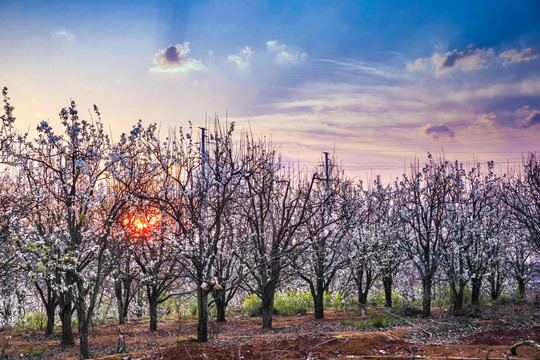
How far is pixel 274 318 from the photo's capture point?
21.2 metres

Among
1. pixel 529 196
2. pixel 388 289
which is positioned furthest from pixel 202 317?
pixel 529 196

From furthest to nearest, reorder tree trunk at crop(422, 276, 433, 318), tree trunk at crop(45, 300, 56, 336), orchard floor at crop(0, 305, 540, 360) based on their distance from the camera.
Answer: tree trunk at crop(422, 276, 433, 318) → tree trunk at crop(45, 300, 56, 336) → orchard floor at crop(0, 305, 540, 360)

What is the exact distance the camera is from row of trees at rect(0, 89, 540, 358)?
43.6 ft

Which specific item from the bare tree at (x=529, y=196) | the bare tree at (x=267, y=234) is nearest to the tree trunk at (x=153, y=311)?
the bare tree at (x=267, y=234)

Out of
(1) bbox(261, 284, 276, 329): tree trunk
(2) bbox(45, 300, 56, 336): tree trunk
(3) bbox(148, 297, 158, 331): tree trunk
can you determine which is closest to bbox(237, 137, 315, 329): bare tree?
(1) bbox(261, 284, 276, 329): tree trunk

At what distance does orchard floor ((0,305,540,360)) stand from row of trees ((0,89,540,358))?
3.40ft

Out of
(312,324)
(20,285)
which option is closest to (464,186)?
(312,324)

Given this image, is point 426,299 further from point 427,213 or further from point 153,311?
point 153,311

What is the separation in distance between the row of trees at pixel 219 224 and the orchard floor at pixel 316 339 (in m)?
1.04

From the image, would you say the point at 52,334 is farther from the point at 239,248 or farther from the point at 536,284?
the point at 536,284

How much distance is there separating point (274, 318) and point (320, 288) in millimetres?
2771

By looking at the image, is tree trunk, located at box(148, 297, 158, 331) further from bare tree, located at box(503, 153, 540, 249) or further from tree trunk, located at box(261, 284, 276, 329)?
bare tree, located at box(503, 153, 540, 249)

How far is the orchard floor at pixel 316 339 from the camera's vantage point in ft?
32.3

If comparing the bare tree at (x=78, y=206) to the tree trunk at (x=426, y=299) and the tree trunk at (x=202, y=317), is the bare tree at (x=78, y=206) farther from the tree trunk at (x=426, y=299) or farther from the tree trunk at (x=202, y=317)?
the tree trunk at (x=426, y=299)
